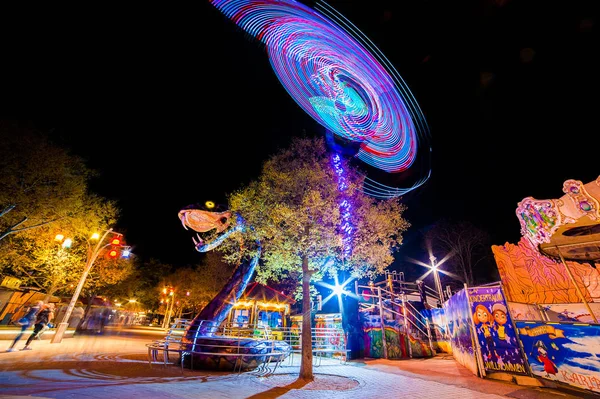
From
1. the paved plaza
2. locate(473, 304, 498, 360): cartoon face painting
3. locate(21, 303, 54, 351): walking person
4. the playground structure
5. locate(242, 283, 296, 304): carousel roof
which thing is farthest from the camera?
locate(242, 283, 296, 304): carousel roof

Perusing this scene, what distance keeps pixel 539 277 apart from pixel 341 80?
14.9 metres

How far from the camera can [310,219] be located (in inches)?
345

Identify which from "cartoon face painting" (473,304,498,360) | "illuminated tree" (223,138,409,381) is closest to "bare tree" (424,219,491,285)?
"cartoon face painting" (473,304,498,360)

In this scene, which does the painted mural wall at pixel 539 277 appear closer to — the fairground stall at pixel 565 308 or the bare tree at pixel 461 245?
the fairground stall at pixel 565 308

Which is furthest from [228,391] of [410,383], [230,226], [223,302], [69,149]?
[69,149]

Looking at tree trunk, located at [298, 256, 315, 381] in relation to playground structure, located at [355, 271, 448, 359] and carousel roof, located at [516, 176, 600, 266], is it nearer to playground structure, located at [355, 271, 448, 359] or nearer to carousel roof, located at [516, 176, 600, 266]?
playground structure, located at [355, 271, 448, 359]

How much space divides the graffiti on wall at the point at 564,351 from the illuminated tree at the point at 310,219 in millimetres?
4565

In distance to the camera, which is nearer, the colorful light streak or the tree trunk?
the tree trunk

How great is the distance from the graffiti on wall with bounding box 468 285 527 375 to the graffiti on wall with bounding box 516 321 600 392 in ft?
0.93

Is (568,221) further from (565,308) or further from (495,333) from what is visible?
(565,308)

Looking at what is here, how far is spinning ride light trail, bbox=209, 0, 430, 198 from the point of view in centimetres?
1248

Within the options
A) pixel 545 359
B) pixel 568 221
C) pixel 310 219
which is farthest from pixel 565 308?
pixel 310 219

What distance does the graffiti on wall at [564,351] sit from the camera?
18.9 ft

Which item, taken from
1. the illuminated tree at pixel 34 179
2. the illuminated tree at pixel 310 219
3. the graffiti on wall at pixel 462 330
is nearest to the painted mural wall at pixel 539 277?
the graffiti on wall at pixel 462 330
